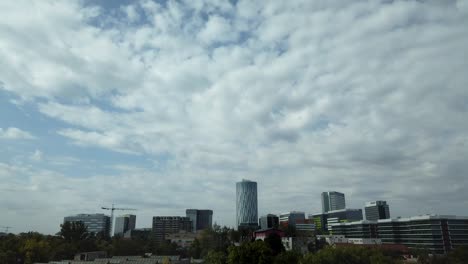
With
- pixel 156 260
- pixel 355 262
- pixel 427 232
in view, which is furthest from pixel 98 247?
pixel 427 232

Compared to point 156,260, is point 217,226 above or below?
above

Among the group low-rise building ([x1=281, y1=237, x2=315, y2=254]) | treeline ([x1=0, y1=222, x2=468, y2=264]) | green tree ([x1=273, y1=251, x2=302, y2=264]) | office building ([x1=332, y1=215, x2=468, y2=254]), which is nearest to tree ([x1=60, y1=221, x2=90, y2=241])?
treeline ([x1=0, y1=222, x2=468, y2=264])

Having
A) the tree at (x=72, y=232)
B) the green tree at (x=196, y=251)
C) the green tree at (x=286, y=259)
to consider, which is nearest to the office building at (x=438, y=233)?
the green tree at (x=196, y=251)

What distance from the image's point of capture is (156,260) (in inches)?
4417

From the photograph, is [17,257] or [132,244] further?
[132,244]

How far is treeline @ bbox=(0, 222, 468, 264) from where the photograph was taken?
63.1 metres

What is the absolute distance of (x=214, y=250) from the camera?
379 ft

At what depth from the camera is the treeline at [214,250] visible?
63.1 metres

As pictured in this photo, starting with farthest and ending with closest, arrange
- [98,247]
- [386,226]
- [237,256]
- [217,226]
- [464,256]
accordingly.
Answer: [386,226]
[217,226]
[98,247]
[464,256]
[237,256]

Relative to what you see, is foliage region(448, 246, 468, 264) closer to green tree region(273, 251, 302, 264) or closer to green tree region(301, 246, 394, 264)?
green tree region(301, 246, 394, 264)

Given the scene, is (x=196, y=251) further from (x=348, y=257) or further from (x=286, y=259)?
(x=286, y=259)

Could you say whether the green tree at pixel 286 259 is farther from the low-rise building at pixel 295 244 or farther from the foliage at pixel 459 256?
the low-rise building at pixel 295 244

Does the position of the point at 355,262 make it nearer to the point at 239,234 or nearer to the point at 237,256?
the point at 237,256

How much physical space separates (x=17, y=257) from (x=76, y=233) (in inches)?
1378
